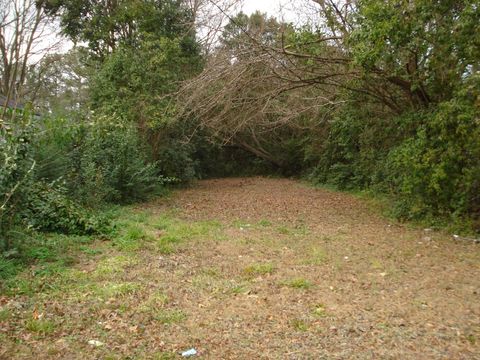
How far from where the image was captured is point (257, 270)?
17.3 ft

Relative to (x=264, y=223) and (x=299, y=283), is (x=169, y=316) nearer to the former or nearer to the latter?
(x=299, y=283)

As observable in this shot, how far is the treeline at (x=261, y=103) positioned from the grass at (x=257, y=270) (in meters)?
2.95

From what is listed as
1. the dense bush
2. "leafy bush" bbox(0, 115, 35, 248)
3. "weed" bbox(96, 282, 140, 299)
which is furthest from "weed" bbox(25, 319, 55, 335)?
the dense bush

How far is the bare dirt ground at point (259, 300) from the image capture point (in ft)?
10.9

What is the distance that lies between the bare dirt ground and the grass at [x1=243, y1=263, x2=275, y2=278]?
0.09 feet

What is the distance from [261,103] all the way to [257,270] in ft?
20.2

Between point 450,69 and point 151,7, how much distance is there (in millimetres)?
11528

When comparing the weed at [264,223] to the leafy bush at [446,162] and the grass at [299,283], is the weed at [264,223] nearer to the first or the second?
the leafy bush at [446,162]

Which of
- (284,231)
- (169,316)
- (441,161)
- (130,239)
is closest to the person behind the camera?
(169,316)

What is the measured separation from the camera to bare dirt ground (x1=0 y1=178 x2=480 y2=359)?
332 centimetres

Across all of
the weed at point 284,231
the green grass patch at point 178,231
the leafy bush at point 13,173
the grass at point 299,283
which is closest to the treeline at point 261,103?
the leafy bush at point 13,173

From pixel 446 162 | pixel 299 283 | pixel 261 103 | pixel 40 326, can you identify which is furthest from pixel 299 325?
pixel 261 103

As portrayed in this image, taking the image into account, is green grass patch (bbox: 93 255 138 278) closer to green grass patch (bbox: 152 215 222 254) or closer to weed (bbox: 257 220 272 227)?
green grass patch (bbox: 152 215 222 254)

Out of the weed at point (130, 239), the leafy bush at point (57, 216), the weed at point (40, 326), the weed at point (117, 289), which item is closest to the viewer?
the weed at point (40, 326)
